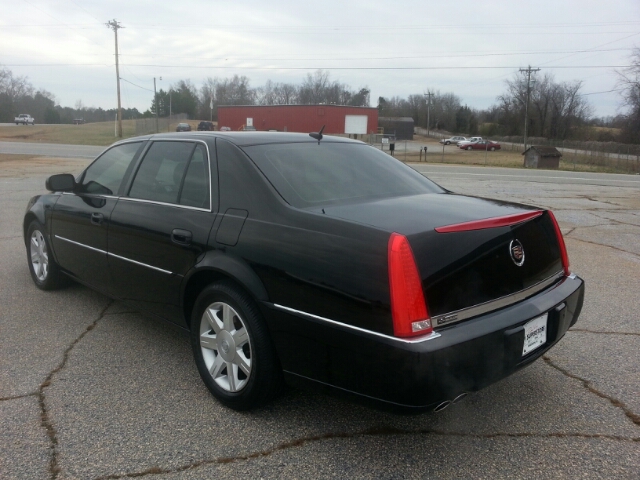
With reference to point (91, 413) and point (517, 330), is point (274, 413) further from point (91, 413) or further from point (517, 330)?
point (517, 330)

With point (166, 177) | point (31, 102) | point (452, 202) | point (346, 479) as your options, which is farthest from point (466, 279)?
point (31, 102)

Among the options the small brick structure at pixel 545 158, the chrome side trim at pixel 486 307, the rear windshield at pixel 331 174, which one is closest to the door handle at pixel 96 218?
the rear windshield at pixel 331 174

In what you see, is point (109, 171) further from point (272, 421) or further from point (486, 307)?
point (486, 307)

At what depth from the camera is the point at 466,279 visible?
2.53m

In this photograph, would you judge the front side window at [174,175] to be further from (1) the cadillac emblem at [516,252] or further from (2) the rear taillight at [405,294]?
(1) the cadillac emblem at [516,252]

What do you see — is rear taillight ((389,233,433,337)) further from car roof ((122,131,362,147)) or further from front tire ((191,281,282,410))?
car roof ((122,131,362,147))

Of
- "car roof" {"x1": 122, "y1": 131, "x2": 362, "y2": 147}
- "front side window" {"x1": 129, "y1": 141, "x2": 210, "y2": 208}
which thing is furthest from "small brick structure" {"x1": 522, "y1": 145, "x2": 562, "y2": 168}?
"front side window" {"x1": 129, "y1": 141, "x2": 210, "y2": 208}

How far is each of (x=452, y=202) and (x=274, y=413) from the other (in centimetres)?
160

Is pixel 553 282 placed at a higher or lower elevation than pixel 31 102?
lower

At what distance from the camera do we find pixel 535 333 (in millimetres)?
2781

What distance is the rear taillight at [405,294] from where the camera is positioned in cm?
234

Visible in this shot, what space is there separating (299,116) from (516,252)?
190ft

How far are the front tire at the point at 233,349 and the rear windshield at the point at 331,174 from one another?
2.12ft

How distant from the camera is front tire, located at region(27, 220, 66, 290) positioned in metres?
5.09
